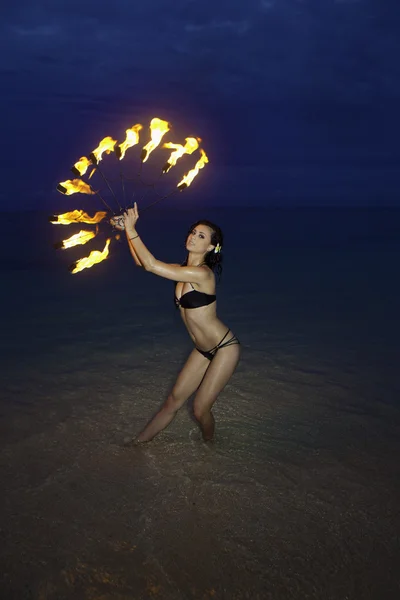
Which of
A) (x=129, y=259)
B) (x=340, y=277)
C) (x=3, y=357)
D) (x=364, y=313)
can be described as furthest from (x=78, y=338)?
(x=129, y=259)

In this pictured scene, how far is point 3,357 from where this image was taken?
9961 millimetres

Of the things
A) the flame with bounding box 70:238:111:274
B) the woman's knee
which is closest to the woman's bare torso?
the woman's knee

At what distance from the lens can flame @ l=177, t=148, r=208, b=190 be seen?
571cm

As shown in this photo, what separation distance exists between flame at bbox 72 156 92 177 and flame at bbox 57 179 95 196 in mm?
182

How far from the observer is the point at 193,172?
5973 mm

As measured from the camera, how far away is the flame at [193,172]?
225 inches

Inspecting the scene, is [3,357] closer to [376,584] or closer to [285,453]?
[285,453]

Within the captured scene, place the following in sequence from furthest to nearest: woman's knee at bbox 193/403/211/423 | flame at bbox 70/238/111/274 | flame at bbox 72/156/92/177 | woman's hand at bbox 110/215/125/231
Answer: woman's knee at bbox 193/403/211/423
woman's hand at bbox 110/215/125/231
flame at bbox 70/238/111/274
flame at bbox 72/156/92/177

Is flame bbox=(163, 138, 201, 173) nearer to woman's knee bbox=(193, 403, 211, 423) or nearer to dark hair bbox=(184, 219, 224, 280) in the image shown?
dark hair bbox=(184, 219, 224, 280)

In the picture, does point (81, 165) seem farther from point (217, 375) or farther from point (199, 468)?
point (199, 468)

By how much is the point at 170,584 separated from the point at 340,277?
58.1 feet

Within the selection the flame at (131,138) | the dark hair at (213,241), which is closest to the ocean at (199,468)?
the dark hair at (213,241)

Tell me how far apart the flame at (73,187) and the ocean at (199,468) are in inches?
121

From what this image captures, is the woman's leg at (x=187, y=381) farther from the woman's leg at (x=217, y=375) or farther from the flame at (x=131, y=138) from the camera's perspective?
the flame at (x=131, y=138)
